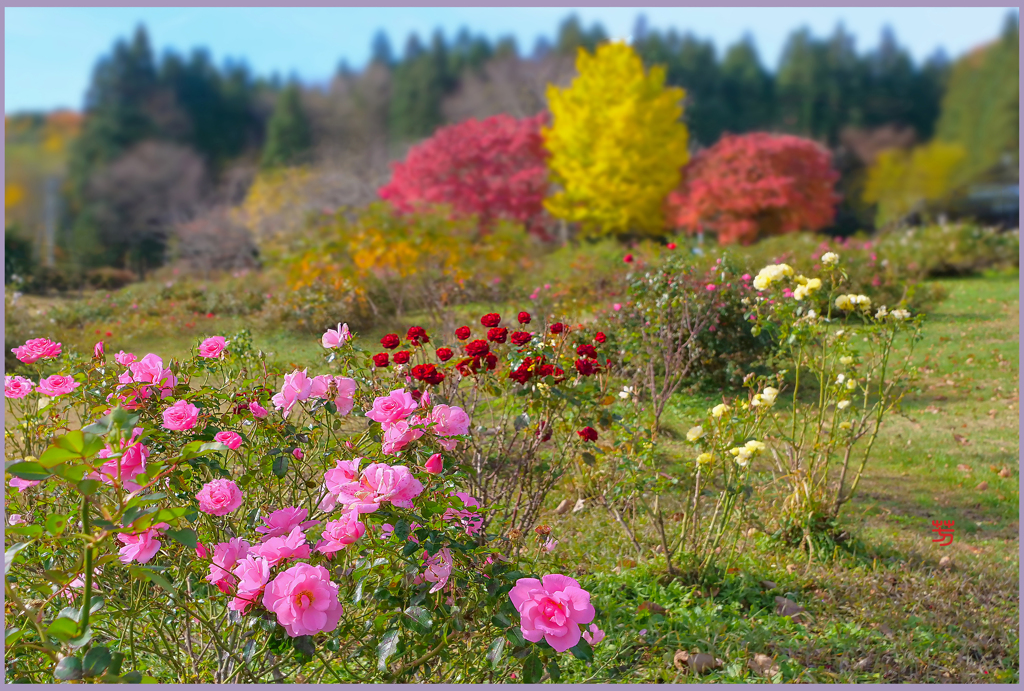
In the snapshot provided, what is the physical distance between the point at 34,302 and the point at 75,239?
2.47m

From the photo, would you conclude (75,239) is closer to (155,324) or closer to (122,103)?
(155,324)

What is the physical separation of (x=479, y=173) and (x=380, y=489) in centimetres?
1070

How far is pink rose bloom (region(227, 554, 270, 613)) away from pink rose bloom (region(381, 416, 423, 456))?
0.92ft

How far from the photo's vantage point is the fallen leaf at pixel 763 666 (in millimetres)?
1832

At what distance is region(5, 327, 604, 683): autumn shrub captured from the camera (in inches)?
40.6

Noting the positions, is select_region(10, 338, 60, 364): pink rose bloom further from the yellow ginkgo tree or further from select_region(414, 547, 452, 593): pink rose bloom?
the yellow ginkgo tree

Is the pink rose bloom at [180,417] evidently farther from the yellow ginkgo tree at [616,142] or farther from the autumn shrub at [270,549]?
the yellow ginkgo tree at [616,142]

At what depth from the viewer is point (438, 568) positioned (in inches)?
48.2

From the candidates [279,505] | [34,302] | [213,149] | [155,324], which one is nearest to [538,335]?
[279,505]

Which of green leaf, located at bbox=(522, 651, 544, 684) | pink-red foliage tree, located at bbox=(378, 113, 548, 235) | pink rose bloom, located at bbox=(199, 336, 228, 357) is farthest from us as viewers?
pink-red foliage tree, located at bbox=(378, 113, 548, 235)

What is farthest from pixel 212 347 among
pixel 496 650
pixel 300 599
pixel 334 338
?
pixel 496 650

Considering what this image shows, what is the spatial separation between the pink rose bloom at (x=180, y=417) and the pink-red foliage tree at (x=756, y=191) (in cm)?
1033

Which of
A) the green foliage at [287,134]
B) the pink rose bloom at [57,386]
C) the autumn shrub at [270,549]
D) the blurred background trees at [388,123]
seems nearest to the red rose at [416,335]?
the autumn shrub at [270,549]

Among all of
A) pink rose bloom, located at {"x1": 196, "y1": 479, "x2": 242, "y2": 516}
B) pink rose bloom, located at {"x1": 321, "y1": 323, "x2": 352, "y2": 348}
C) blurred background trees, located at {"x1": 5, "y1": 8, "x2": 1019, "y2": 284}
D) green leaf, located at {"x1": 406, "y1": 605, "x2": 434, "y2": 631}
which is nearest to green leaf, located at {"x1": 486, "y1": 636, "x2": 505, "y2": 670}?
green leaf, located at {"x1": 406, "y1": 605, "x2": 434, "y2": 631}
